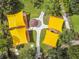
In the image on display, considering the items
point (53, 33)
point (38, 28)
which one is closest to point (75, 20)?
point (53, 33)

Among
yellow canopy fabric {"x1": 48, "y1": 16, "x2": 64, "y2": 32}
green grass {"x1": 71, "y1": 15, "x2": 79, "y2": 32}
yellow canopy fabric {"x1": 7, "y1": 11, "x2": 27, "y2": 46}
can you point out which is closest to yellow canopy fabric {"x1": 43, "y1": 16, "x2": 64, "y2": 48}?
yellow canopy fabric {"x1": 48, "y1": 16, "x2": 64, "y2": 32}

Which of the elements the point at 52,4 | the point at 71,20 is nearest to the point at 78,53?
the point at 71,20

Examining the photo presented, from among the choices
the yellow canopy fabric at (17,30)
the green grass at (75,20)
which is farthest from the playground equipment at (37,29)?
the green grass at (75,20)

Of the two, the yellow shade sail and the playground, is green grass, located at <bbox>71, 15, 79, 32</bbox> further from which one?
the yellow shade sail

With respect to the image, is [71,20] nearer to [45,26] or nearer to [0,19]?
[45,26]

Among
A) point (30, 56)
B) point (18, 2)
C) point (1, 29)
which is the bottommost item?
point (30, 56)

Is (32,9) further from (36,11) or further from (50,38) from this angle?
(50,38)
